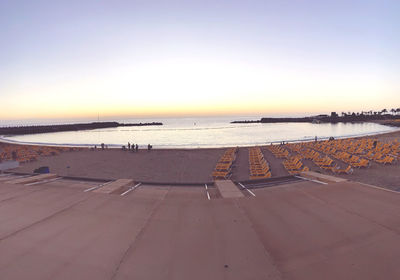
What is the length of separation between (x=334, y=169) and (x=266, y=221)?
1317 centimetres

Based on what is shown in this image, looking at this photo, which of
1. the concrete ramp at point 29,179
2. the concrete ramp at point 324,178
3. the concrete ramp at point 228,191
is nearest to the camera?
the concrete ramp at point 228,191

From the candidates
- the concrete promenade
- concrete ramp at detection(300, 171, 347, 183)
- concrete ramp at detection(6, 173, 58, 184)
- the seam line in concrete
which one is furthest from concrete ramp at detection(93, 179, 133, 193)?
concrete ramp at detection(300, 171, 347, 183)

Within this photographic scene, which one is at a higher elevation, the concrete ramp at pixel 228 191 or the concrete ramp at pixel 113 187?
the concrete ramp at pixel 228 191

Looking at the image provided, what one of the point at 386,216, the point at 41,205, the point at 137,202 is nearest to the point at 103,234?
the point at 137,202

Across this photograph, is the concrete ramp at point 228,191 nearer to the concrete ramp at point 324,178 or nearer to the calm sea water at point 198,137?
the concrete ramp at point 324,178

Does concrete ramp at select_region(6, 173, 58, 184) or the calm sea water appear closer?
concrete ramp at select_region(6, 173, 58, 184)

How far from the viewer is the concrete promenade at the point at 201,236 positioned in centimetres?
186

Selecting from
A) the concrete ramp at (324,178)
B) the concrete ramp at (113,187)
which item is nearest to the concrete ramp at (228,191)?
the concrete ramp at (113,187)

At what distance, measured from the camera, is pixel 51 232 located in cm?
251

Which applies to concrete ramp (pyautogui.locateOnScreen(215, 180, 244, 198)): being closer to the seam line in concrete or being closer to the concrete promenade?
the concrete promenade

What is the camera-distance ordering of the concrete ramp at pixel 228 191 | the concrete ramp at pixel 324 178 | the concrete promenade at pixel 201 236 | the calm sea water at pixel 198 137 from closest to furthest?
the concrete promenade at pixel 201 236 → the concrete ramp at pixel 228 191 → the concrete ramp at pixel 324 178 → the calm sea water at pixel 198 137

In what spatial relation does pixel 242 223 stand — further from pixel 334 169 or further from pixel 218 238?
pixel 334 169

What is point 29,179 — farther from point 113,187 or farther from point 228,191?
point 228,191

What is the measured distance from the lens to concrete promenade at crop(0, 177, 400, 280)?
73.3 inches
